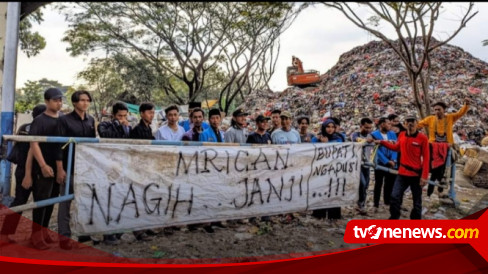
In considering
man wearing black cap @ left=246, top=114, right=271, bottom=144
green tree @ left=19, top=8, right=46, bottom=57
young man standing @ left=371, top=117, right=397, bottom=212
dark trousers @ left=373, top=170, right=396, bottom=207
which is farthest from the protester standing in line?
green tree @ left=19, top=8, right=46, bottom=57

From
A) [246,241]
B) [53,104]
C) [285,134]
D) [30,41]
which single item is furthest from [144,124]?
[30,41]

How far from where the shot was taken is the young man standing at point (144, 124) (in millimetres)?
3562

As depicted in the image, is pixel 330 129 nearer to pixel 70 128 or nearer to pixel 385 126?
pixel 385 126

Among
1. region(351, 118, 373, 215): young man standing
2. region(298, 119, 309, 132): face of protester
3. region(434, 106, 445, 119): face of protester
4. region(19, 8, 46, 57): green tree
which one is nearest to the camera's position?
region(351, 118, 373, 215): young man standing

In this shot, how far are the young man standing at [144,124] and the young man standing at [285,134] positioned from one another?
4.99 ft

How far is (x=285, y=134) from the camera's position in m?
4.33

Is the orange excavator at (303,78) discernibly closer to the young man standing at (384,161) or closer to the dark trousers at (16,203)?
the young man standing at (384,161)

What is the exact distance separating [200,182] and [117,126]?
112cm

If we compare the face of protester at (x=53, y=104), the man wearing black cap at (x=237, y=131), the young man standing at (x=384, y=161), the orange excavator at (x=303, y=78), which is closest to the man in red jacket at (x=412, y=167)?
the young man standing at (x=384, y=161)

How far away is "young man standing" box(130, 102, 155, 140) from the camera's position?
3562mm

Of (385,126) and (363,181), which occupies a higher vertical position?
(385,126)

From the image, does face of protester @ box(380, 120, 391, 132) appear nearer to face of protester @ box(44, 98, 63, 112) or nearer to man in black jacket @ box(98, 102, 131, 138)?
man in black jacket @ box(98, 102, 131, 138)

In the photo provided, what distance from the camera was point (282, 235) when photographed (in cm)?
365

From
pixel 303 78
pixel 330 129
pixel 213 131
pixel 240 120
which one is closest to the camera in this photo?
pixel 213 131
